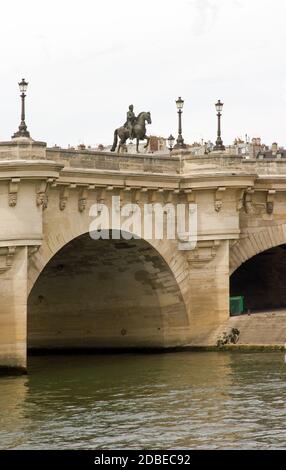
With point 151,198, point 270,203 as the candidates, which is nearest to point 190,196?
point 151,198

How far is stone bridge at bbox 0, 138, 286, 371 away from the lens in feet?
182

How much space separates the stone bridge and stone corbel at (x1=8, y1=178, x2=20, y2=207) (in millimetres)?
31

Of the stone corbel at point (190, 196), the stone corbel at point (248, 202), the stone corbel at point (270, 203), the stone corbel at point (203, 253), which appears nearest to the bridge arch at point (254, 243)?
the stone corbel at point (270, 203)

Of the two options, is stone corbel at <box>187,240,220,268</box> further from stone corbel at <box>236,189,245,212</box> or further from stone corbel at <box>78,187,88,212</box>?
stone corbel at <box>78,187,88,212</box>

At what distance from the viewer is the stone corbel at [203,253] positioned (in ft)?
212

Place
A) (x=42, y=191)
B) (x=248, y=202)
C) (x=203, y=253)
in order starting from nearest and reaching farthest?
(x=42, y=191) → (x=203, y=253) → (x=248, y=202)

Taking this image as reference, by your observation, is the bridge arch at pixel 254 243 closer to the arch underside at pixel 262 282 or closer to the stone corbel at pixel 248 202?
the stone corbel at pixel 248 202

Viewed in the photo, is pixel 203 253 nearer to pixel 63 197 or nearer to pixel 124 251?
pixel 124 251

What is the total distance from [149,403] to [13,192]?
993cm

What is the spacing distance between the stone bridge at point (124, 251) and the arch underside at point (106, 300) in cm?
4

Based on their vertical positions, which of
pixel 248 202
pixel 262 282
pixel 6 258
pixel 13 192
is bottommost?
pixel 262 282

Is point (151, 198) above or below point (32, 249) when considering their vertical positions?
above

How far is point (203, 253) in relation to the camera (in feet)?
212
